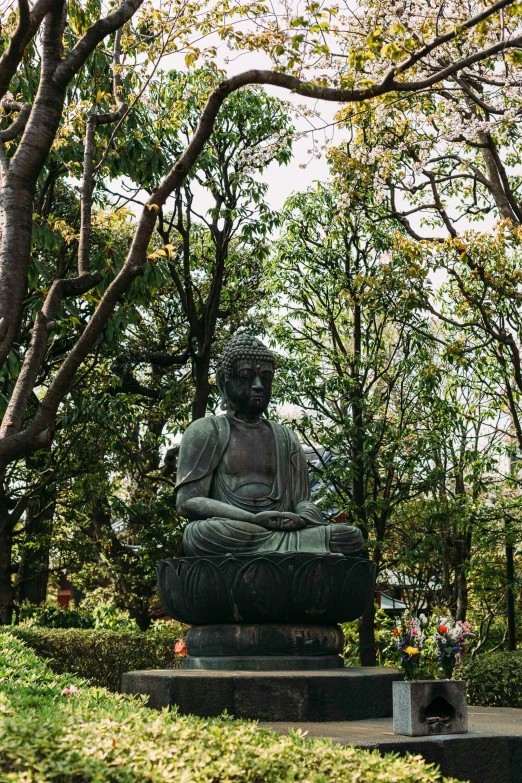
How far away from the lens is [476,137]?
10.0 meters

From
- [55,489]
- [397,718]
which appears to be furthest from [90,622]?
[397,718]

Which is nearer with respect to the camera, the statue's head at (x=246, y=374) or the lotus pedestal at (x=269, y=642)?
the lotus pedestal at (x=269, y=642)

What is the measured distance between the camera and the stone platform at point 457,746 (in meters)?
4.89

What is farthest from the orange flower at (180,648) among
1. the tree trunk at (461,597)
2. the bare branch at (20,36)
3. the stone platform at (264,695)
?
the bare branch at (20,36)

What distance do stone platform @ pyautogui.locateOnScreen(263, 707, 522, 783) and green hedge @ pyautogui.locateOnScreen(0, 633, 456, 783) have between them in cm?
106

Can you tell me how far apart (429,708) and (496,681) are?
3.69m

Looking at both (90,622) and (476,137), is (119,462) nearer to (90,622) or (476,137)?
(90,622)

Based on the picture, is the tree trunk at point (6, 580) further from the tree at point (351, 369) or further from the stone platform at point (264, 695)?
the stone platform at point (264, 695)

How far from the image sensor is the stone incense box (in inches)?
199

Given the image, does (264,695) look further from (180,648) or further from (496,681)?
(180,648)

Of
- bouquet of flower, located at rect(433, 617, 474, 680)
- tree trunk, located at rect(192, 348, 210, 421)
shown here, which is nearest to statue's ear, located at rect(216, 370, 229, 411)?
bouquet of flower, located at rect(433, 617, 474, 680)

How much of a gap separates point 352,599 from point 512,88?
17.6ft

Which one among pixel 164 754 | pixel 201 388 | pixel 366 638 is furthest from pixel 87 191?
pixel 366 638

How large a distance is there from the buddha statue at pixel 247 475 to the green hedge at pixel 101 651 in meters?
4.18
